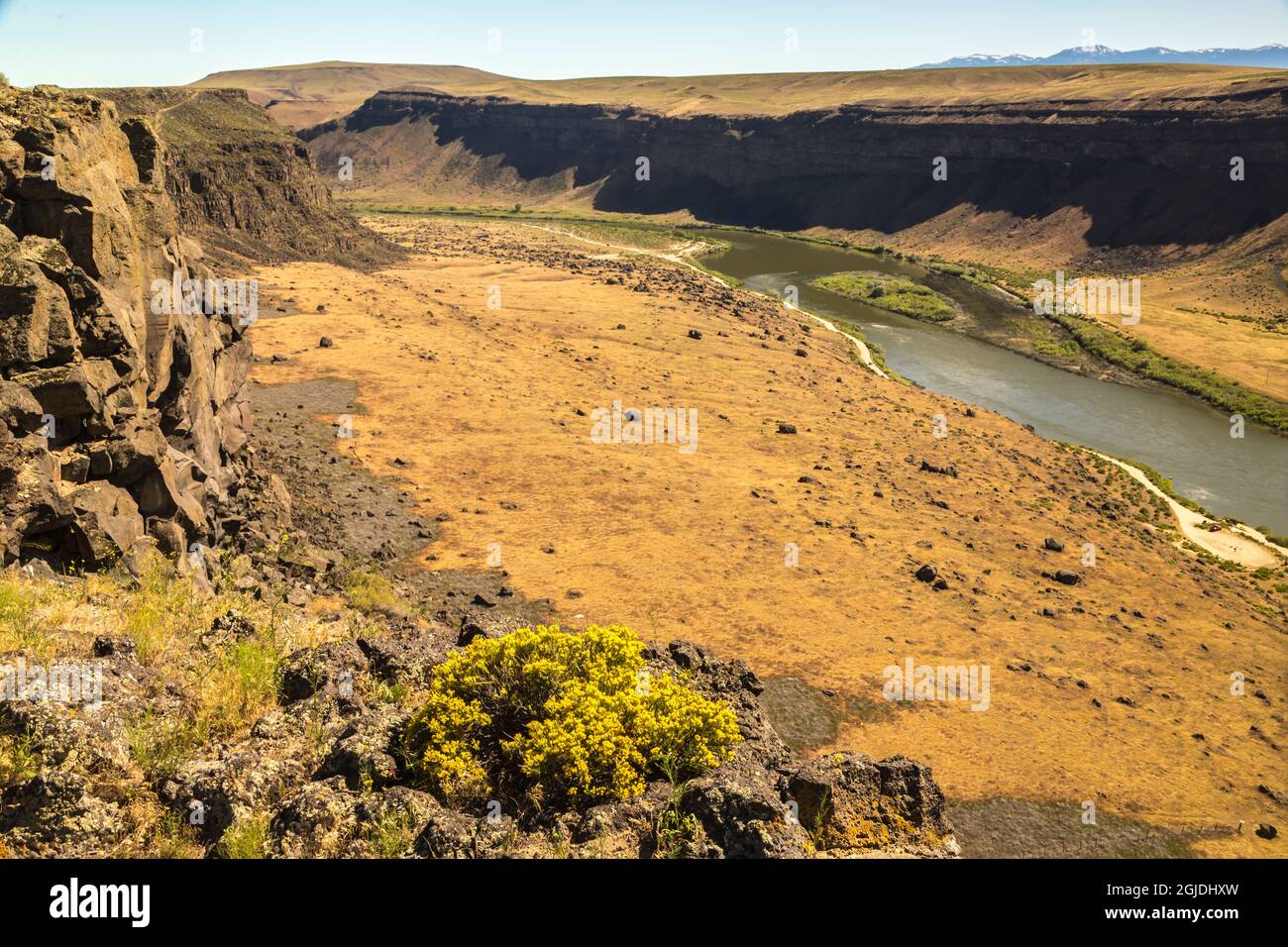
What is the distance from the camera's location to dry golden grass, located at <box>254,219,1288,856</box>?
20859mm

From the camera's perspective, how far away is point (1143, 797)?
19.0 metres

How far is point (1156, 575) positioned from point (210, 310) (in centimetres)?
3377

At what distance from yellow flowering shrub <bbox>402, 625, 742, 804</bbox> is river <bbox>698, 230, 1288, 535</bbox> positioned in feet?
133

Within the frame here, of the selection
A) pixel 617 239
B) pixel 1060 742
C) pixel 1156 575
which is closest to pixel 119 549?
pixel 1060 742

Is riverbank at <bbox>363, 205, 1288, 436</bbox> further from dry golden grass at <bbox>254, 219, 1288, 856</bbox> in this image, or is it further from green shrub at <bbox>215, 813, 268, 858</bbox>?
green shrub at <bbox>215, 813, 268, 858</bbox>

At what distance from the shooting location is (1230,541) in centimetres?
3731

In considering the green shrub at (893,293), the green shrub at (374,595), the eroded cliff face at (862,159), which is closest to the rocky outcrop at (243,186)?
the green shrub at (893,293)

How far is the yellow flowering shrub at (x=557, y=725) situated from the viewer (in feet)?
32.2

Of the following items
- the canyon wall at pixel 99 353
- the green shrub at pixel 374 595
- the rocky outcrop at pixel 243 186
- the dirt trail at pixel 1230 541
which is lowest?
the dirt trail at pixel 1230 541

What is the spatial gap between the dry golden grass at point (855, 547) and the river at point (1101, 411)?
5687 millimetres

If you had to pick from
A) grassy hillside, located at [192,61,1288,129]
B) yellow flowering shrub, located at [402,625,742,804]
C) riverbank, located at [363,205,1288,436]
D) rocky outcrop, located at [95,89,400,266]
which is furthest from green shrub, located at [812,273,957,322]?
yellow flowering shrub, located at [402,625,742,804]

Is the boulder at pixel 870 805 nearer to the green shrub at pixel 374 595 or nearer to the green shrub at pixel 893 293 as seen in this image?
the green shrub at pixel 374 595
